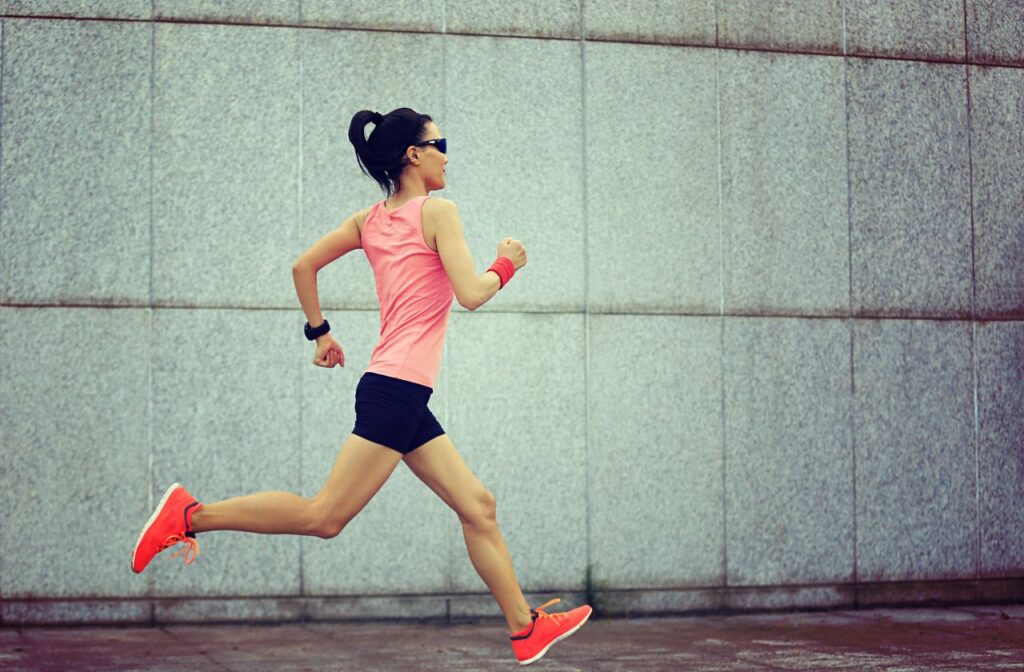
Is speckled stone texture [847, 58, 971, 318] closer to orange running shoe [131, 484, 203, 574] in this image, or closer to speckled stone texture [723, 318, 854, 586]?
speckled stone texture [723, 318, 854, 586]

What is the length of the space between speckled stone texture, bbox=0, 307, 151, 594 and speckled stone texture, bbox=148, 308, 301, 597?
12cm

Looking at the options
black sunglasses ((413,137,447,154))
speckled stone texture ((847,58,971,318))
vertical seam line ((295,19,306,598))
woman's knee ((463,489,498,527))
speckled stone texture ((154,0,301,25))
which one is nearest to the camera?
woman's knee ((463,489,498,527))

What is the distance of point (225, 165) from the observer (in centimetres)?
805

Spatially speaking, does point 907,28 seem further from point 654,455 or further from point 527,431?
point 527,431

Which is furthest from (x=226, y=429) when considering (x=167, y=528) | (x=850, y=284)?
(x=850, y=284)

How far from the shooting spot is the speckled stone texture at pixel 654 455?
27.2ft

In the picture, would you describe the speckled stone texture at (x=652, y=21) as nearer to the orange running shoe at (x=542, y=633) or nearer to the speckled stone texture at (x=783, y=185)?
the speckled stone texture at (x=783, y=185)

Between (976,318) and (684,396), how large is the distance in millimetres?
2157

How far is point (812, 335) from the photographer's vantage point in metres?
8.67

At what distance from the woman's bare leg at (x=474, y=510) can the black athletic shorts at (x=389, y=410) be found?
13 centimetres

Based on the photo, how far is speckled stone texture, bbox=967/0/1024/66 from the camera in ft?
29.7

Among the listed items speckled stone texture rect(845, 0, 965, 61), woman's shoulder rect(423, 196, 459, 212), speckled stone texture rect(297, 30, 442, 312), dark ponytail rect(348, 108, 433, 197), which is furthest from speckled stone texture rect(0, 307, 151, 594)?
speckled stone texture rect(845, 0, 965, 61)

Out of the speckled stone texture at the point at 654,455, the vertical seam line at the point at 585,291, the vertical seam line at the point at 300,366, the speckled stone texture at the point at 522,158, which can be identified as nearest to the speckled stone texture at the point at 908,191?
the speckled stone texture at the point at 654,455

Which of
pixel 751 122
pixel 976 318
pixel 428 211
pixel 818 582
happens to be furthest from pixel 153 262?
pixel 976 318
